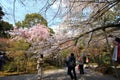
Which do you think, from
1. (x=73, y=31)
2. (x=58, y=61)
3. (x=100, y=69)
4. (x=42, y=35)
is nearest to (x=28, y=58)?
(x=42, y=35)

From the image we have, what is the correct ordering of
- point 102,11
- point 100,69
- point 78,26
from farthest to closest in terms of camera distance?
point 100,69 < point 78,26 < point 102,11

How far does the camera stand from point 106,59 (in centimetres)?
2617

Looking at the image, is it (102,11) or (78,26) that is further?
(78,26)

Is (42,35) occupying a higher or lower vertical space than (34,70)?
higher

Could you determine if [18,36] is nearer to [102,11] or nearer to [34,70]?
[34,70]

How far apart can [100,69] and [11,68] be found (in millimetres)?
8801

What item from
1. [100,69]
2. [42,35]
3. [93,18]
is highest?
[42,35]

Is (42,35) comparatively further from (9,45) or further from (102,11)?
(102,11)

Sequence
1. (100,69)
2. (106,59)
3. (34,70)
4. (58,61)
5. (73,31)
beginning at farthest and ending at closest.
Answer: (58,61) → (106,59) → (34,70) → (100,69) → (73,31)

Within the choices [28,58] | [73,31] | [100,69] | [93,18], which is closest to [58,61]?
[28,58]

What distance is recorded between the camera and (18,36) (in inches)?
1072

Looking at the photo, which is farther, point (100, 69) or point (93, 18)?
point (100, 69)

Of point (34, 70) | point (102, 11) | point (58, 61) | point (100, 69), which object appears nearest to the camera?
point (102, 11)

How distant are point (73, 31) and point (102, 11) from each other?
3762 mm
